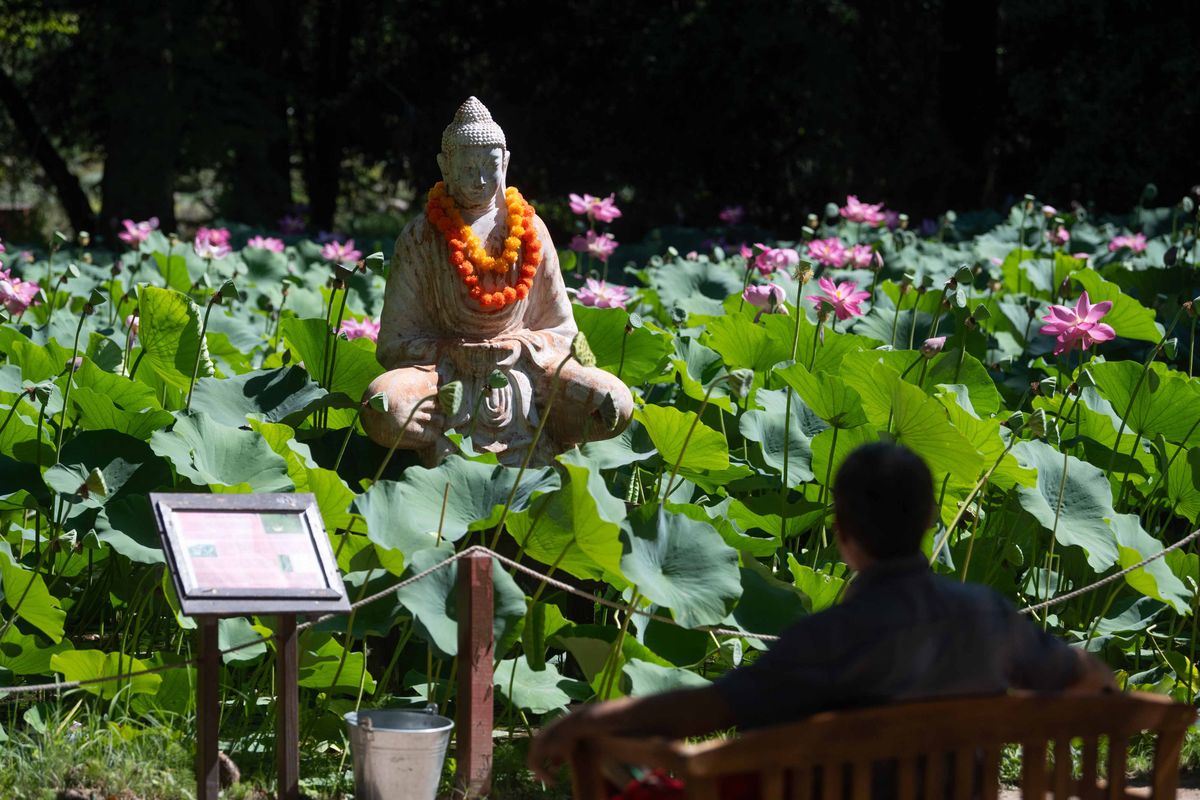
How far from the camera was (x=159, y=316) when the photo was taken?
5.00m

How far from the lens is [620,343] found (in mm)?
5055

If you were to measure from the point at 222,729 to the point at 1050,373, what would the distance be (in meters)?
3.39

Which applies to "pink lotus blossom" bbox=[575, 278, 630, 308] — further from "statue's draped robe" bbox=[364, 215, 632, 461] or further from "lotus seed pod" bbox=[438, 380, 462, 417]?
"lotus seed pod" bbox=[438, 380, 462, 417]

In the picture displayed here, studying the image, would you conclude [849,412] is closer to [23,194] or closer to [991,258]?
[991,258]

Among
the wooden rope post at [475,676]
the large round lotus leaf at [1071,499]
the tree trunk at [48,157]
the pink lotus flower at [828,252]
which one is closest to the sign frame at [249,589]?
the wooden rope post at [475,676]

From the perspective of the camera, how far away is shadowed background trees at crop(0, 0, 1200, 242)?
14141mm

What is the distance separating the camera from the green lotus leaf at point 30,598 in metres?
3.45

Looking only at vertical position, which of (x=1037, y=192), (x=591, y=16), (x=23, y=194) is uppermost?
(x=591, y=16)

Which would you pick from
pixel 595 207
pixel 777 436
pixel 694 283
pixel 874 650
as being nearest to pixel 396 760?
pixel 874 650

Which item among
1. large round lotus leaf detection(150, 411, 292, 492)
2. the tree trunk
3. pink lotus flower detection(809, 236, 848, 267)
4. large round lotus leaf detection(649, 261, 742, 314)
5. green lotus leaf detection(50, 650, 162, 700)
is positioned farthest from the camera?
the tree trunk

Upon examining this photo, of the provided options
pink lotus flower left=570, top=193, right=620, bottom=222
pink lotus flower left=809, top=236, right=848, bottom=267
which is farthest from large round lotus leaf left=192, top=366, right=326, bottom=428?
pink lotus flower left=809, top=236, right=848, bottom=267

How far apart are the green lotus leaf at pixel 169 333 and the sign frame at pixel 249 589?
2.00 meters

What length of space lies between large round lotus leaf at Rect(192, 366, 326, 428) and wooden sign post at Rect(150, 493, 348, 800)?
144 centimetres

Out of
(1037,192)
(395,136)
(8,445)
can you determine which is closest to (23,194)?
(395,136)
